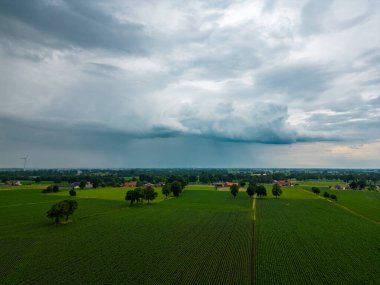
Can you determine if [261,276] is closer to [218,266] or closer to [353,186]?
[218,266]

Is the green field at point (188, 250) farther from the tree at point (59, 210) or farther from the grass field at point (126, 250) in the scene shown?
the tree at point (59, 210)

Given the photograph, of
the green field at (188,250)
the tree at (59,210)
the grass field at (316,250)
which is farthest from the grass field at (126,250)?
the grass field at (316,250)

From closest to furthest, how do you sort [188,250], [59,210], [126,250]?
[126,250] → [188,250] → [59,210]

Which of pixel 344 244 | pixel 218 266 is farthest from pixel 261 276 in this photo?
pixel 344 244

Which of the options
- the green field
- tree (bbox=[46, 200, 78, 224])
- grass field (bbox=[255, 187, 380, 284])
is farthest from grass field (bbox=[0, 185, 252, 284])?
grass field (bbox=[255, 187, 380, 284])

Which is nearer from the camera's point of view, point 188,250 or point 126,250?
point 126,250

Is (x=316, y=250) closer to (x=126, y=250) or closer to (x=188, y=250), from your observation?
(x=188, y=250)

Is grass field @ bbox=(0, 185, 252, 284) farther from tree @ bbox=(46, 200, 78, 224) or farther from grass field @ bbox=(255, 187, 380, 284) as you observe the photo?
grass field @ bbox=(255, 187, 380, 284)

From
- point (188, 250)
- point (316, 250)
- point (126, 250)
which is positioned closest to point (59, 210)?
point (126, 250)
